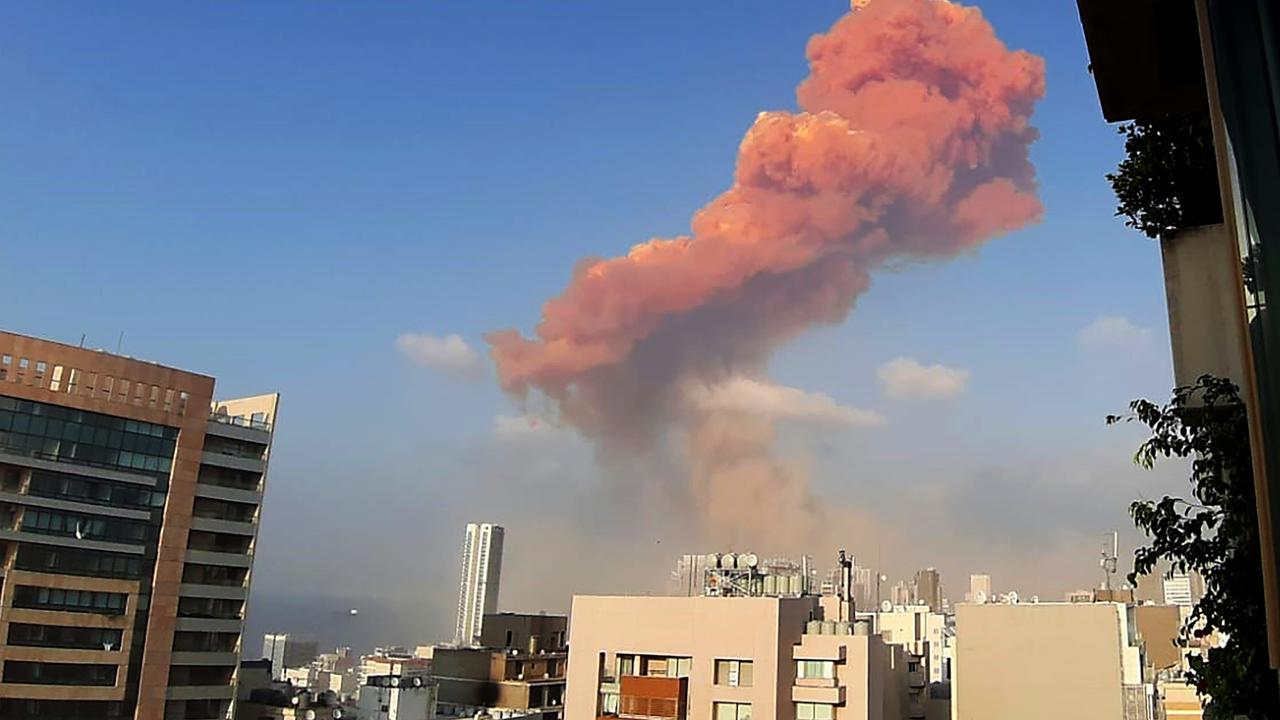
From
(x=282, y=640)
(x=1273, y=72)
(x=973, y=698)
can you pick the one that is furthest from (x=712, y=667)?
(x=282, y=640)

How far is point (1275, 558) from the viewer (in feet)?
4.10

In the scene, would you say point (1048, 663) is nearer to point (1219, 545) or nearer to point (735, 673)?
point (735, 673)

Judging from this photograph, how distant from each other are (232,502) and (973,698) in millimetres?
20643

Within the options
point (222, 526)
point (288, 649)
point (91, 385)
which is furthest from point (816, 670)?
point (288, 649)

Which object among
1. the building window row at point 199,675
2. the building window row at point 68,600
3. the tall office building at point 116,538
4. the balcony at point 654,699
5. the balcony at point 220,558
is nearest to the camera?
the balcony at point 654,699

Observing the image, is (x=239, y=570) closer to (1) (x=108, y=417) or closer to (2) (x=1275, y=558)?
(1) (x=108, y=417)

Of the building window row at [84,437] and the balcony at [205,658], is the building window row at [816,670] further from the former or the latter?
the building window row at [84,437]

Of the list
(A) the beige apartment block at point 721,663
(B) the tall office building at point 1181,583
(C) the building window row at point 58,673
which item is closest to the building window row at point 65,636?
(C) the building window row at point 58,673

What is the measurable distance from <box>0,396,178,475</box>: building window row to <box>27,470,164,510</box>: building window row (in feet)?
1.49

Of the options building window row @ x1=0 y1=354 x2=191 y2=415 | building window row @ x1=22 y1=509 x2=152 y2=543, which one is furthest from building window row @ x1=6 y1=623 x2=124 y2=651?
building window row @ x1=0 y1=354 x2=191 y2=415

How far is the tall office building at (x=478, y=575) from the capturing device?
51562mm

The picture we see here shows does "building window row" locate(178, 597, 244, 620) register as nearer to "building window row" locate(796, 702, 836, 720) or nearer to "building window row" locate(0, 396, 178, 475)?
"building window row" locate(0, 396, 178, 475)

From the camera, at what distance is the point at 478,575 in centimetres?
5319

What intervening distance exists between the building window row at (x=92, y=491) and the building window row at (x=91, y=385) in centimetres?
212
